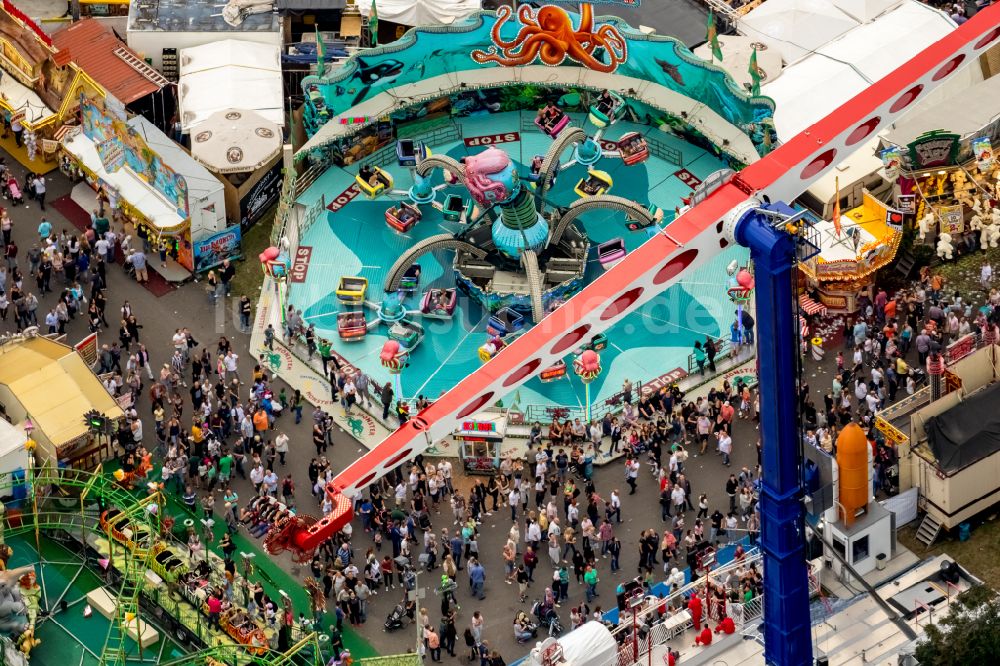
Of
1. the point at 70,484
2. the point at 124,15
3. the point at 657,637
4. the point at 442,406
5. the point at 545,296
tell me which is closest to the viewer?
the point at 442,406

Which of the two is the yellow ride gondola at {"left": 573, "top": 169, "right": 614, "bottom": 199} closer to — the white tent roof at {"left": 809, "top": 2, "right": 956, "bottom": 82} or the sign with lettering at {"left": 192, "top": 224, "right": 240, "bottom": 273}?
the white tent roof at {"left": 809, "top": 2, "right": 956, "bottom": 82}

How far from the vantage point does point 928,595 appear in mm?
66188

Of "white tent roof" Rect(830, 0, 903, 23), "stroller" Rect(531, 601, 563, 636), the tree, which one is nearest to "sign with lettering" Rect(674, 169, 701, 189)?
"white tent roof" Rect(830, 0, 903, 23)

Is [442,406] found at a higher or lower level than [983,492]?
higher

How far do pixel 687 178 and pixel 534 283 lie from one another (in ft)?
A: 30.7

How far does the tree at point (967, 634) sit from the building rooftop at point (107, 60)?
3843 cm

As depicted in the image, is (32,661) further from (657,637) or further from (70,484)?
(657,637)

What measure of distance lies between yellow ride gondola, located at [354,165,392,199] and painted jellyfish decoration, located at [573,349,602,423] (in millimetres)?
12045

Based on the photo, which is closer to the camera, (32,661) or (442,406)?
(442,406)

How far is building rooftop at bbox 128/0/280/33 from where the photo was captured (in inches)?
3447

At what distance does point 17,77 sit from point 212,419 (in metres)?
20.0

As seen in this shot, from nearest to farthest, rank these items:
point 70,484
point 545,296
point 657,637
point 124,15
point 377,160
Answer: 1. point 657,637
2. point 70,484
3. point 545,296
4. point 377,160
5. point 124,15

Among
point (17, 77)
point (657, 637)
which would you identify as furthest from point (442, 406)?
point (17, 77)

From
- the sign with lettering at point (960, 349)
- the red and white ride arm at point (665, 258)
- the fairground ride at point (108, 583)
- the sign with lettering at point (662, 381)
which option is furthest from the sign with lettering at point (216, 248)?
the sign with lettering at point (960, 349)
